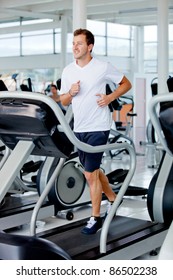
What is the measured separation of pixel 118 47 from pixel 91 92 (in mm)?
16835

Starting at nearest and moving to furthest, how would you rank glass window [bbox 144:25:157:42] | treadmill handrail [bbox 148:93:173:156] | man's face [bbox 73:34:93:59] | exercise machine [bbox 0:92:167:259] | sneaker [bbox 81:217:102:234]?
treadmill handrail [bbox 148:93:173:156] → exercise machine [bbox 0:92:167:259] → man's face [bbox 73:34:93:59] → sneaker [bbox 81:217:102:234] → glass window [bbox 144:25:157:42]

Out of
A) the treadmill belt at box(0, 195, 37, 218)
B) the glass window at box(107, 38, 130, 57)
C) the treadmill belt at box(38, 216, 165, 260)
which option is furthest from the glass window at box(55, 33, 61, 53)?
the treadmill belt at box(38, 216, 165, 260)

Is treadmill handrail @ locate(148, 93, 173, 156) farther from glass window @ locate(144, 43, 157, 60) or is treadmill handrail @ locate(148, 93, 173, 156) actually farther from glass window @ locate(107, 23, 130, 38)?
glass window @ locate(144, 43, 157, 60)

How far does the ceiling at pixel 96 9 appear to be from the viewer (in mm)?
12590

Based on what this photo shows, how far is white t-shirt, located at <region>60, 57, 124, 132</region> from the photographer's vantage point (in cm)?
336

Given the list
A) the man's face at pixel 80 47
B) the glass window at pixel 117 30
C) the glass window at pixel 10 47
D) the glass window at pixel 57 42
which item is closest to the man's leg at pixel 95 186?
the man's face at pixel 80 47

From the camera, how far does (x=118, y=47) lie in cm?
1980

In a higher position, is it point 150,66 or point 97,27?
point 97,27

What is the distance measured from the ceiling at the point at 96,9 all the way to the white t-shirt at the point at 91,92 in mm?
8788

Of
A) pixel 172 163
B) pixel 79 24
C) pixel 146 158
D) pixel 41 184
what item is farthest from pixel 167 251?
pixel 146 158

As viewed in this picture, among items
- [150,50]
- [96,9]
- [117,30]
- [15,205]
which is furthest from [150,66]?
[15,205]

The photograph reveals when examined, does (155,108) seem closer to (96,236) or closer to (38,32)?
(96,236)

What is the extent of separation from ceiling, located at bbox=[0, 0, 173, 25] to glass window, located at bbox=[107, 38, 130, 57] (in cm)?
195

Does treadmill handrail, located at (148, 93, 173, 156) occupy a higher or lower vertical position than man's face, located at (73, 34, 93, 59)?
lower
